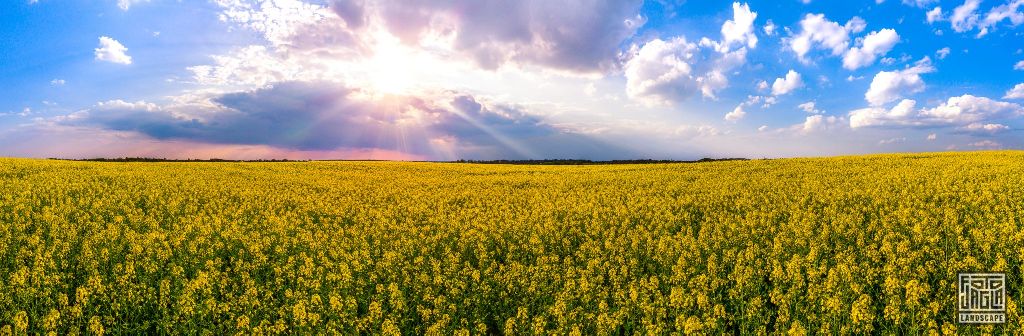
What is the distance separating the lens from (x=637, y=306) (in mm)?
7180

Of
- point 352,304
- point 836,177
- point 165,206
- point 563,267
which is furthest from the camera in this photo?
point 836,177

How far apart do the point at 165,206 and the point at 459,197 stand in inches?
425

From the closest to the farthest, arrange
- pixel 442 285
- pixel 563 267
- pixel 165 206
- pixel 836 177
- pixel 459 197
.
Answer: pixel 442 285, pixel 563 267, pixel 165 206, pixel 459 197, pixel 836 177

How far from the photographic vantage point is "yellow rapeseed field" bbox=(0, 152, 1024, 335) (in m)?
6.84

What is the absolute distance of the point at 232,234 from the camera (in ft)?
A: 40.5

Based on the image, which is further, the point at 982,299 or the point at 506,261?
the point at 506,261

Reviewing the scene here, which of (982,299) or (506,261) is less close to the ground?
(982,299)

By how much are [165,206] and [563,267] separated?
50.1 ft

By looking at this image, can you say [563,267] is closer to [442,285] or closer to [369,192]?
[442,285]

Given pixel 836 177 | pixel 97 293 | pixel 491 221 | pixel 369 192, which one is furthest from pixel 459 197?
pixel 836 177

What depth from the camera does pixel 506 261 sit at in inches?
440

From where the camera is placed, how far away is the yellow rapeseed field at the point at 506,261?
6.84m

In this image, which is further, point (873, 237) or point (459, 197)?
point (459, 197)

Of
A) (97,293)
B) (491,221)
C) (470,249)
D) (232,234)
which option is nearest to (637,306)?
(470,249)
